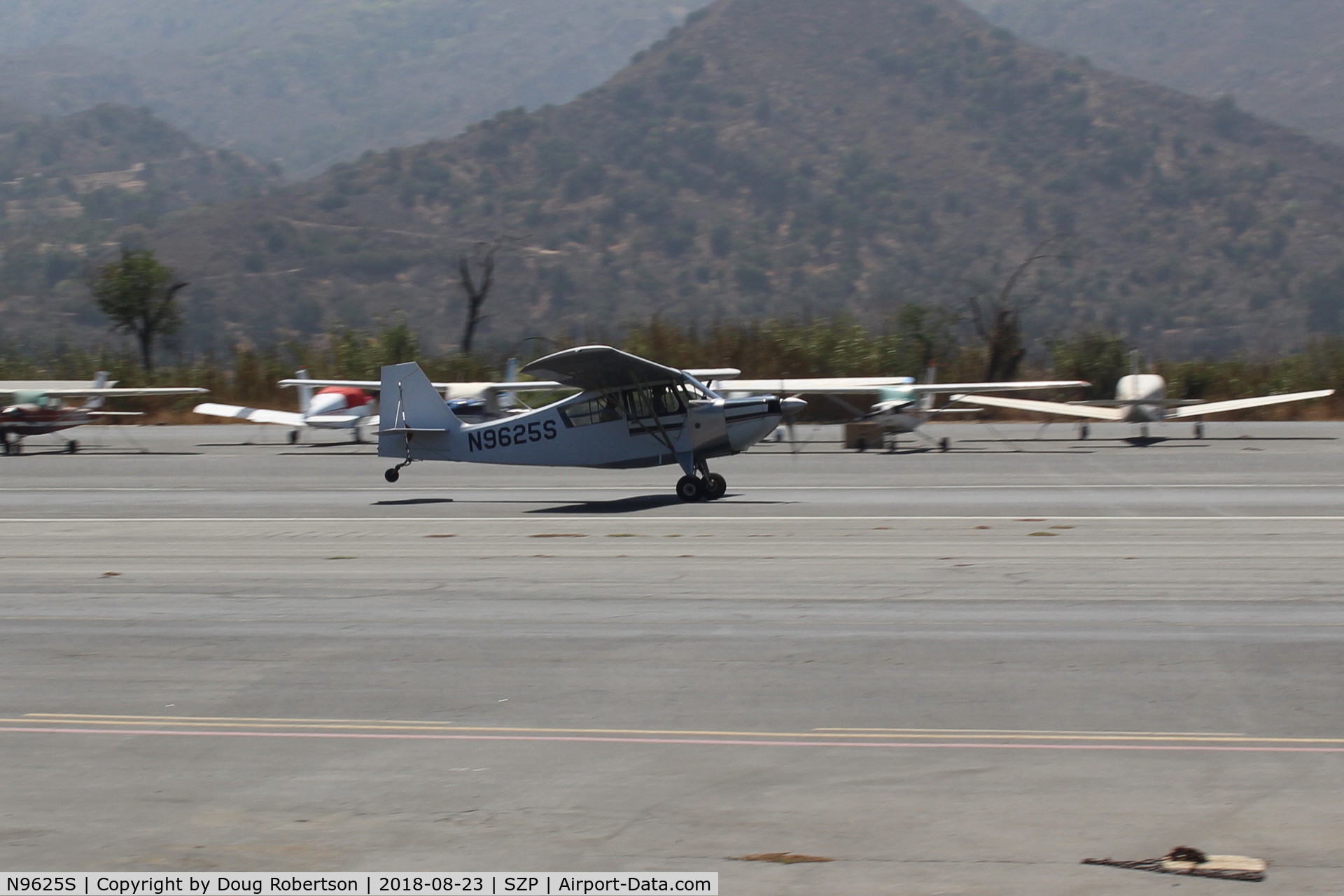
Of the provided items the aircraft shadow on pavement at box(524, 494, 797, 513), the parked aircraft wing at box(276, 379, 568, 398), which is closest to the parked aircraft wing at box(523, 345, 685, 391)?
the aircraft shadow on pavement at box(524, 494, 797, 513)

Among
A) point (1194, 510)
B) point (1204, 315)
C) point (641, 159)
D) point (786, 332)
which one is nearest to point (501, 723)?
point (1194, 510)

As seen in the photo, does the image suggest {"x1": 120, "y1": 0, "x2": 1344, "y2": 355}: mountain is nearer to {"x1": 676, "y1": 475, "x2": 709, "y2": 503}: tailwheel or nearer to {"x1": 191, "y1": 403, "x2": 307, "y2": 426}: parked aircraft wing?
{"x1": 191, "y1": 403, "x2": 307, "y2": 426}: parked aircraft wing

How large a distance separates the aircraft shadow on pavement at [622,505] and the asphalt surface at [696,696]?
1.66 metres

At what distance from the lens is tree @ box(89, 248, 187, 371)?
58.1 metres

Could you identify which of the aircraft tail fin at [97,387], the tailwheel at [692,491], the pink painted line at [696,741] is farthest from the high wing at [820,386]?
the aircraft tail fin at [97,387]

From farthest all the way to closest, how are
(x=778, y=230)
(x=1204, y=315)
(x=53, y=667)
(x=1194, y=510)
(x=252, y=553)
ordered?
(x=778, y=230) → (x=1204, y=315) → (x=1194, y=510) → (x=252, y=553) → (x=53, y=667)

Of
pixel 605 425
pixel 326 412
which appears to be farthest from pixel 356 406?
pixel 605 425

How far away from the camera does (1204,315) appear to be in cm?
13650

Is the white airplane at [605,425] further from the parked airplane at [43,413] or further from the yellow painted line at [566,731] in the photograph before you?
the parked airplane at [43,413]

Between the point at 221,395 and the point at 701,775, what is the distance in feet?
139

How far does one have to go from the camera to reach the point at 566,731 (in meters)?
8.09

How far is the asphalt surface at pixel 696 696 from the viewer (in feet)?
20.3

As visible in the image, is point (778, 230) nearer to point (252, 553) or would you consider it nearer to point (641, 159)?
point (641, 159)

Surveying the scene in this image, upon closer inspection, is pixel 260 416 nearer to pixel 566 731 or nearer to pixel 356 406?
pixel 356 406
